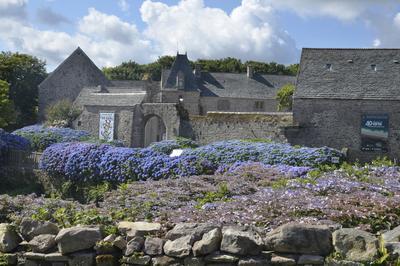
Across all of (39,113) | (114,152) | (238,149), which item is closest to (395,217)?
(238,149)

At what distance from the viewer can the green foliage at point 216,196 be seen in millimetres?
9281

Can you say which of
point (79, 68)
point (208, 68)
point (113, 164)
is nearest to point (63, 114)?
point (79, 68)

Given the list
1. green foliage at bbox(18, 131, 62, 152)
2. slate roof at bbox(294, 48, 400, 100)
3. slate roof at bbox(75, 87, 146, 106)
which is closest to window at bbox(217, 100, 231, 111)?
slate roof at bbox(75, 87, 146, 106)

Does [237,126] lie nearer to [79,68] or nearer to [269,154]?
[269,154]

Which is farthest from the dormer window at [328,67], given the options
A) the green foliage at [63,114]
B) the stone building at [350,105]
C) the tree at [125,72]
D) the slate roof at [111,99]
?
the tree at [125,72]

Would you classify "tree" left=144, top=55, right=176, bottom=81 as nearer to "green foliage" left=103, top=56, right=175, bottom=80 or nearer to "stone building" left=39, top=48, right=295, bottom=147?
"green foliage" left=103, top=56, right=175, bottom=80

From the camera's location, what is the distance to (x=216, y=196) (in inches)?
384

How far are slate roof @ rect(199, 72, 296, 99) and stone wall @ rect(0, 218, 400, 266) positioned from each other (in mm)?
45911

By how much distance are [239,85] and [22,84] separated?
21.9 m

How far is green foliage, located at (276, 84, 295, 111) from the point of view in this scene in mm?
51781

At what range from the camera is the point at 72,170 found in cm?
1577

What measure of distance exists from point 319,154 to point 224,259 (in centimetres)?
878

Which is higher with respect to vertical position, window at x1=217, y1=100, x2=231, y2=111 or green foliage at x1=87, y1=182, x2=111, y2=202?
window at x1=217, y1=100, x2=231, y2=111

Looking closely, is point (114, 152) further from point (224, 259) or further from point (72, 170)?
point (224, 259)
